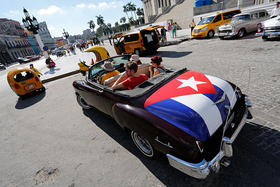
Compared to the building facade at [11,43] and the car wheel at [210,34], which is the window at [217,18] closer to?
the car wheel at [210,34]

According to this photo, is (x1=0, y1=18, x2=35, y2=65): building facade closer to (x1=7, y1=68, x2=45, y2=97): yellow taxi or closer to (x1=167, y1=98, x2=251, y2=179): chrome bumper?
(x1=7, y1=68, x2=45, y2=97): yellow taxi

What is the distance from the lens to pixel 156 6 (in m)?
59.5

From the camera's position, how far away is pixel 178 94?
2160mm

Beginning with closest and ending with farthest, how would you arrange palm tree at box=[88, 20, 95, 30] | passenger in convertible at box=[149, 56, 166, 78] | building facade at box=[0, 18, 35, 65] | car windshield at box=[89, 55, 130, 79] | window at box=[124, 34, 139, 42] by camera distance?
passenger in convertible at box=[149, 56, 166, 78]
car windshield at box=[89, 55, 130, 79]
window at box=[124, 34, 139, 42]
building facade at box=[0, 18, 35, 65]
palm tree at box=[88, 20, 95, 30]

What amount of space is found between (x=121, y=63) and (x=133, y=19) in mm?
103514

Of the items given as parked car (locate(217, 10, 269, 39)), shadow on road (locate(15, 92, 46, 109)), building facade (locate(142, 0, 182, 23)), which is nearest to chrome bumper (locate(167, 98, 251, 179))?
shadow on road (locate(15, 92, 46, 109))

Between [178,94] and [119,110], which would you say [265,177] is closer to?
[178,94]

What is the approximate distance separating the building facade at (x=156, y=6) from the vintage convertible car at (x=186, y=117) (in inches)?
2037

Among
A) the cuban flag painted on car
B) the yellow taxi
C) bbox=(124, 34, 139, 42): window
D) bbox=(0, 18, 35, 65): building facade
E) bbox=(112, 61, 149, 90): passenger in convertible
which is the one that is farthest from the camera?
bbox=(0, 18, 35, 65): building facade

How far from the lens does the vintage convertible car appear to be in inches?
68.0

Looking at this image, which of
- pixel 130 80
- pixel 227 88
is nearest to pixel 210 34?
pixel 227 88

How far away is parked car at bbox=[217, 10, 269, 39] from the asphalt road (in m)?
6.17

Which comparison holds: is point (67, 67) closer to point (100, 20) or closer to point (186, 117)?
point (186, 117)

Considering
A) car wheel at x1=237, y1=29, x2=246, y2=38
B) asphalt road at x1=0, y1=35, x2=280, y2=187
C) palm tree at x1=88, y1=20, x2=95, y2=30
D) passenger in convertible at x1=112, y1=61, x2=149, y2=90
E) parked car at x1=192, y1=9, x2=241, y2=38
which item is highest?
palm tree at x1=88, y1=20, x2=95, y2=30
